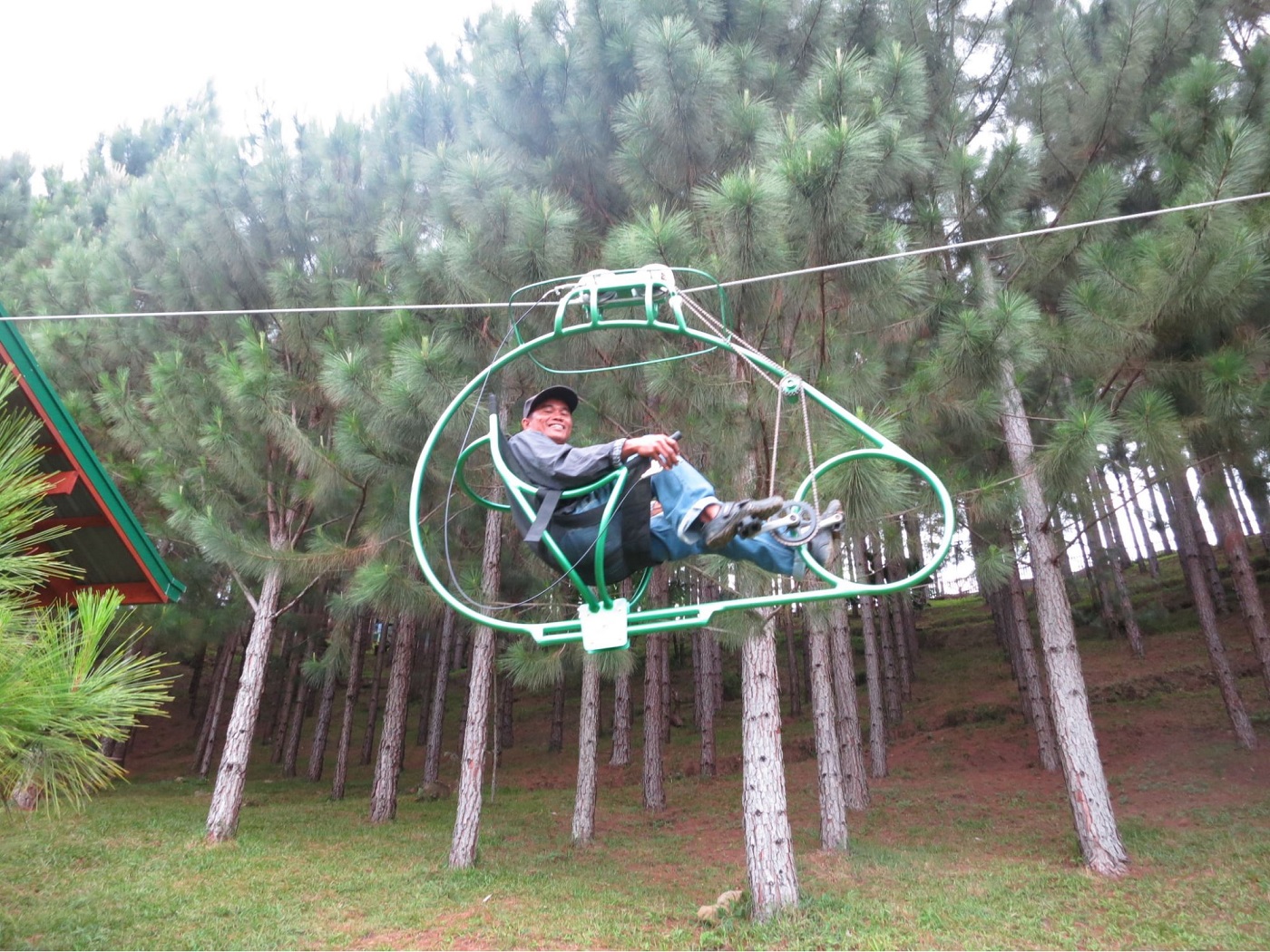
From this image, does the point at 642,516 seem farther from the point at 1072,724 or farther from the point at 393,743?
the point at 393,743

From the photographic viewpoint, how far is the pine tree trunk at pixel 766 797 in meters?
6.41

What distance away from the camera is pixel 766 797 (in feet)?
21.3

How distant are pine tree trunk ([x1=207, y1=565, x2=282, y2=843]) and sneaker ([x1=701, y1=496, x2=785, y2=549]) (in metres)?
7.95

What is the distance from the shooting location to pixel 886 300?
5898 millimetres

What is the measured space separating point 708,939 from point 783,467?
383 cm

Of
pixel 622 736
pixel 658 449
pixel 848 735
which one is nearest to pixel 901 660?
pixel 622 736

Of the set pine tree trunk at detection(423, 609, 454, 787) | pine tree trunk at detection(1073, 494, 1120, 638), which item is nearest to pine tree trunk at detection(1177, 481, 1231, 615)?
pine tree trunk at detection(1073, 494, 1120, 638)

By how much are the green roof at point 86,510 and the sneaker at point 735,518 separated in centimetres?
408

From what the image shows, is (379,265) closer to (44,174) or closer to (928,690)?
(44,174)

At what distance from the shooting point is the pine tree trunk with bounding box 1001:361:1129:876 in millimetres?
7668

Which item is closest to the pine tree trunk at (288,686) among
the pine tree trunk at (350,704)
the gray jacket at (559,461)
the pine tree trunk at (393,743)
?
the pine tree trunk at (350,704)

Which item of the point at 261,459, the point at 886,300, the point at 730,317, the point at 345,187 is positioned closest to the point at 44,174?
the point at 345,187

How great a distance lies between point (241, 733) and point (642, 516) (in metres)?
8.78

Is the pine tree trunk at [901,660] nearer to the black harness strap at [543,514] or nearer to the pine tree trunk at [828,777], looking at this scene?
the pine tree trunk at [828,777]
